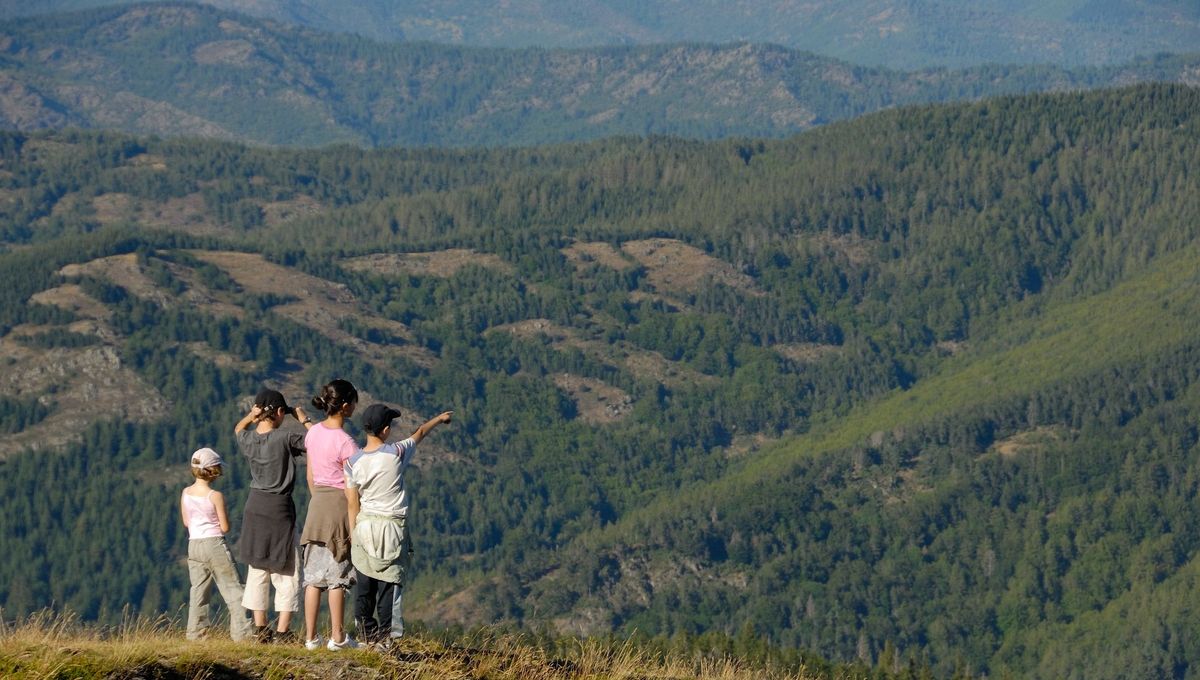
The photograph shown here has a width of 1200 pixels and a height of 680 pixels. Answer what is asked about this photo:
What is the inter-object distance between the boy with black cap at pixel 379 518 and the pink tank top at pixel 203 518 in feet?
Result: 11.1

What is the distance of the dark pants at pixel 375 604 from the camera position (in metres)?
49.2

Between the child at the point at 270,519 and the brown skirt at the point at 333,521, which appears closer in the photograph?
the brown skirt at the point at 333,521

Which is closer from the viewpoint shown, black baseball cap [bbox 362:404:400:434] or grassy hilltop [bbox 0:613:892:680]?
grassy hilltop [bbox 0:613:892:680]

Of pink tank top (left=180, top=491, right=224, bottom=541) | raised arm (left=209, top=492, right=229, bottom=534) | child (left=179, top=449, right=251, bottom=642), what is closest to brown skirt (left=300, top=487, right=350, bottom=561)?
raised arm (left=209, top=492, right=229, bottom=534)

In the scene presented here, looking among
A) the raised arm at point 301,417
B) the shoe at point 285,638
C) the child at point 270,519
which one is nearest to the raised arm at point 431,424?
the child at point 270,519

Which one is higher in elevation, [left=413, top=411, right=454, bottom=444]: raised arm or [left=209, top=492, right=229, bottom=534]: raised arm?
[left=413, top=411, right=454, bottom=444]: raised arm

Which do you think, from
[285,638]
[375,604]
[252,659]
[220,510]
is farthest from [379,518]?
[252,659]

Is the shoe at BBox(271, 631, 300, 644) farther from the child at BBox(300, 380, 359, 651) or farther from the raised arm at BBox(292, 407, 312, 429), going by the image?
the raised arm at BBox(292, 407, 312, 429)

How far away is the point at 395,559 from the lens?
4884 centimetres

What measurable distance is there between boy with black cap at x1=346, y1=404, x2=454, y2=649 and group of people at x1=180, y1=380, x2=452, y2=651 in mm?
21

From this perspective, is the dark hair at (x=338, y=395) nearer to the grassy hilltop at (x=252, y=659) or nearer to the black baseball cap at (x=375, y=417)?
the black baseball cap at (x=375, y=417)

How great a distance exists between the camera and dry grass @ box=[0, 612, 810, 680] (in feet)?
142

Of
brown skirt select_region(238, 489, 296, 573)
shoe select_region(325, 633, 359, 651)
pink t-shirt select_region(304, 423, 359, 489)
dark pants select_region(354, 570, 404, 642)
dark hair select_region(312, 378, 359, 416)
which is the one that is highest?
dark hair select_region(312, 378, 359, 416)

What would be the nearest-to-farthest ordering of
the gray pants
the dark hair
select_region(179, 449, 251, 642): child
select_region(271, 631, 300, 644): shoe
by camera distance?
the dark hair < select_region(271, 631, 300, 644): shoe < the gray pants < select_region(179, 449, 251, 642): child
